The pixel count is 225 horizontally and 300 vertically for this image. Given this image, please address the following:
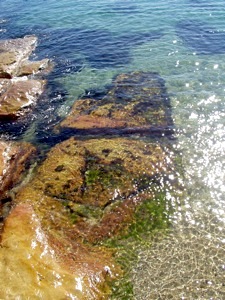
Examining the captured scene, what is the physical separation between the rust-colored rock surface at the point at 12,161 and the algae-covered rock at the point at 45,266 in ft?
6.42

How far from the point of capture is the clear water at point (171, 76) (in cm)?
852

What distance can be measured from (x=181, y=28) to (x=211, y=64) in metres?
6.72

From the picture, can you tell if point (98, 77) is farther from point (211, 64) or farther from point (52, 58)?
point (211, 64)

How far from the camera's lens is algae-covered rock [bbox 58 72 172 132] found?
13750 millimetres

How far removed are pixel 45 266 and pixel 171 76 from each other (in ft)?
40.8

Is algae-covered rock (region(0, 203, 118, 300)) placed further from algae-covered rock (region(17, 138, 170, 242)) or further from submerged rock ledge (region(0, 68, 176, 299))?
algae-covered rock (region(17, 138, 170, 242))

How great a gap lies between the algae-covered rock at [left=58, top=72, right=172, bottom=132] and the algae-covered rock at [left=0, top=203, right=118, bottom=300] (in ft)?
19.1

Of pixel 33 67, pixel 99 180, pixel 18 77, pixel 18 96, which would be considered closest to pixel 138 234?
pixel 99 180

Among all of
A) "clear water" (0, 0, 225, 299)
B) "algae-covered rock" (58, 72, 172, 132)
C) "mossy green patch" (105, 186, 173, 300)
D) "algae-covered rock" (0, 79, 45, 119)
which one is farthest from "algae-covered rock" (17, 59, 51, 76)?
"mossy green patch" (105, 186, 173, 300)

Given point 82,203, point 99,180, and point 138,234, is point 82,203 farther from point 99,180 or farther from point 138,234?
point 138,234

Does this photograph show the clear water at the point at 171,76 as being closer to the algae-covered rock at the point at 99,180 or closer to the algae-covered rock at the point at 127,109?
the algae-covered rock at the point at 127,109

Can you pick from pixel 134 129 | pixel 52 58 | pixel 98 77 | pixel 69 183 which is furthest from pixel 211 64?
pixel 69 183

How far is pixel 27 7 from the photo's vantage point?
31.2 metres

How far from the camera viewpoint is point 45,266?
27.1 ft
